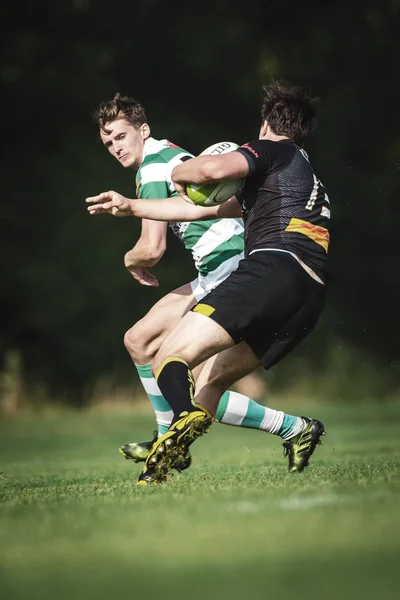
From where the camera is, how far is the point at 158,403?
18.5ft

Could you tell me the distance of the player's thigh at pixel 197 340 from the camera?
4184mm

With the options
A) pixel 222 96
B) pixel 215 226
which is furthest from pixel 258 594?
pixel 222 96

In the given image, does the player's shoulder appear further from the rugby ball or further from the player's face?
the rugby ball

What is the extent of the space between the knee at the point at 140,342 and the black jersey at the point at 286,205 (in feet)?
4.01

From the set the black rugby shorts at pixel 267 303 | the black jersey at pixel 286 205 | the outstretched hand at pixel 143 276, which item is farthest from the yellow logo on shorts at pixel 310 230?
the outstretched hand at pixel 143 276

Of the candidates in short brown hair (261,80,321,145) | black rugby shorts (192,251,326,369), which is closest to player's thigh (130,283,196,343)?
black rugby shorts (192,251,326,369)

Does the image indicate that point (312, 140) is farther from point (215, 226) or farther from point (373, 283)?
point (215, 226)

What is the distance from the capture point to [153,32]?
15.4 metres

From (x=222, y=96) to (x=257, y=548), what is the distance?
12829 millimetres

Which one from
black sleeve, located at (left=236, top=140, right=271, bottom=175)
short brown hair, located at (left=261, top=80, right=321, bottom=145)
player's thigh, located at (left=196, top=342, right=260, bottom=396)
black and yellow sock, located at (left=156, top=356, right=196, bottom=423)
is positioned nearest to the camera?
black and yellow sock, located at (left=156, top=356, right=196, bottom=423)

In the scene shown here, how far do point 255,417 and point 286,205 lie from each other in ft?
4.42

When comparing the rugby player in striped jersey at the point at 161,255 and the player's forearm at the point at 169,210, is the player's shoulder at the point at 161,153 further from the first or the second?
the player's forearm at the point at 169,210

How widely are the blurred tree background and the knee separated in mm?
7900

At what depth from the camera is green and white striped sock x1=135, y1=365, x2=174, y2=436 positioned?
5.59 meters
